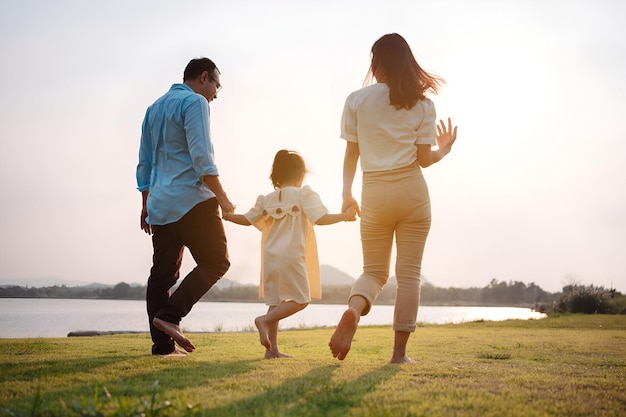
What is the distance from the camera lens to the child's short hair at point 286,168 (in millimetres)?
5340

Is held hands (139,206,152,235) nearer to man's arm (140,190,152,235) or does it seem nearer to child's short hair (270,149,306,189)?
man's arm (140,190,152,235)

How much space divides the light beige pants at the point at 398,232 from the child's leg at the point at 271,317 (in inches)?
33.5

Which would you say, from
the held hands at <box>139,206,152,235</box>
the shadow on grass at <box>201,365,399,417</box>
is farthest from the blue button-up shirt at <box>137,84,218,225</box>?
the shadow on grass at <box>201,365,399,417</box>

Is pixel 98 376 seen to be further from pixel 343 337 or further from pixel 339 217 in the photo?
pixel 339 217

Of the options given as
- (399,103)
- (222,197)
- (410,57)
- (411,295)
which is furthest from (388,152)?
(222,197)

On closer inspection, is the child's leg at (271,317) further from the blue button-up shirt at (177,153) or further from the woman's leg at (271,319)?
the blue button-up shirt at (177,153)

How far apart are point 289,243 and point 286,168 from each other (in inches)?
27.8

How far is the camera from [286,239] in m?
5.15

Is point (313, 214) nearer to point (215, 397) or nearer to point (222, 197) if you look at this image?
point (222, 197)

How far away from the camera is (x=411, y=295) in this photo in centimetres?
424

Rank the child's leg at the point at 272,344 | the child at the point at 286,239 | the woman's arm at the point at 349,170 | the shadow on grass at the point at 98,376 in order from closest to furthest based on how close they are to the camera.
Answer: the shadow on grass at the point at 98,376
the woman's arm at the point at 349,170
the child's leg at the point at 272,344
the child at the point at 286,239

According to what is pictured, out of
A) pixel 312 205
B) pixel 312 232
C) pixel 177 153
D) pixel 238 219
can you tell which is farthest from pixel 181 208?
pixel 312 232

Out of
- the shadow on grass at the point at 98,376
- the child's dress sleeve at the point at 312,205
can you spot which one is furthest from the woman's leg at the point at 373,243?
the shadow on grass at the point at 98,376

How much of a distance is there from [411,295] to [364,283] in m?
0.35
